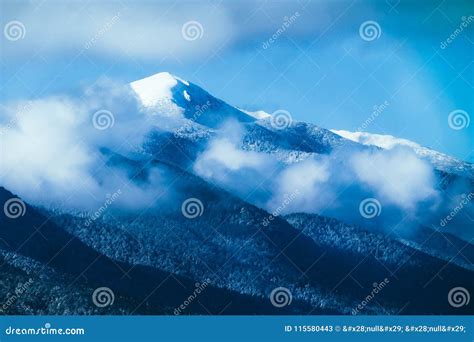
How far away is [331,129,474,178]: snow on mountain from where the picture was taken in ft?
17.8

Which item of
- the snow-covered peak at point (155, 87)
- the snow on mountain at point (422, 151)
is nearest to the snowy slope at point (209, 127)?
the snow-covered peak at point (155, 87)

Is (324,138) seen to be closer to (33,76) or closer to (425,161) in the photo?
(425,161)

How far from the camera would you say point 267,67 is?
548 cm

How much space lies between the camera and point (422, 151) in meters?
5.44

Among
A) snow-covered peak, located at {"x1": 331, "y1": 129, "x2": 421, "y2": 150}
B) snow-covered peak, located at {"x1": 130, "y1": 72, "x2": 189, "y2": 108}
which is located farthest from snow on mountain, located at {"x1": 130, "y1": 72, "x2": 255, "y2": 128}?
snow-covered peak, located at {"x1": 331, "y1": 129, "x2": 421, "y2": 150}

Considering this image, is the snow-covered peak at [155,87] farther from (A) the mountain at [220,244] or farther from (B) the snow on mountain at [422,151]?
(B) the snow on mountain at [422,151]

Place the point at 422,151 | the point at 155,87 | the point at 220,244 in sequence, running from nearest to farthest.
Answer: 1. the point at 220,244
2. the point at 422,151
3. the point at 155,87

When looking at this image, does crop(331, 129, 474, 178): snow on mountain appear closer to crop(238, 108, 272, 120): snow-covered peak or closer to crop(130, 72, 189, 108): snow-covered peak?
crop(238, 108, 272, 120): snow-covered peak

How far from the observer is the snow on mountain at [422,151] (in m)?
5.42

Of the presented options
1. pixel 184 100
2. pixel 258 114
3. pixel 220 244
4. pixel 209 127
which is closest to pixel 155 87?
pixel 184 100

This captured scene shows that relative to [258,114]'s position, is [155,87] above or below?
below

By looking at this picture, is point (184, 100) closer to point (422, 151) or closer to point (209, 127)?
point (209, 127)

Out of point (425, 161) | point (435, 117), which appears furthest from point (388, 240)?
point (435, 117)

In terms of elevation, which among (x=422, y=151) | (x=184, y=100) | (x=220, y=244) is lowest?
(x=220, y=244)
